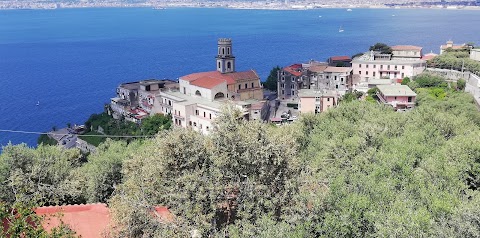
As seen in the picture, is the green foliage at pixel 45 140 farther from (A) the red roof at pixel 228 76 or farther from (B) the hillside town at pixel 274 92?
(A) the red roof at pixel 228 76

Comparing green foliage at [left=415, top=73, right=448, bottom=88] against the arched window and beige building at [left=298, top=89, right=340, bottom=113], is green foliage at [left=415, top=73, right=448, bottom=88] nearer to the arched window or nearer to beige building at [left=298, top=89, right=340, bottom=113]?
beige building at [left=298, top=89, right=340, bottom=113]

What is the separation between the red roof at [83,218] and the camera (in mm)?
14445

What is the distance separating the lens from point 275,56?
3693 inches

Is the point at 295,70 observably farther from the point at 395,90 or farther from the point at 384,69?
the point at 395,90

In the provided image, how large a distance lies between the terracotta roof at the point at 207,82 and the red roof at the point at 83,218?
2889 cm

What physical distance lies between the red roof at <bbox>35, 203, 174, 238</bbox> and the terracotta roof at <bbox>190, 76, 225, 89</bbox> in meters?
28.9

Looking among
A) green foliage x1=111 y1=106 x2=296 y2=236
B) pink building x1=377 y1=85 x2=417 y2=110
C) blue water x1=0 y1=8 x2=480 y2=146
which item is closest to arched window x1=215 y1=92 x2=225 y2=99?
pink building x1=377 y1=85 x2=417 y2=110

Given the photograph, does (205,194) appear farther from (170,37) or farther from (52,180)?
(170,37)

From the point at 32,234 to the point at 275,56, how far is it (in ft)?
282

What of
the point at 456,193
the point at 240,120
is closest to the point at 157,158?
the point at 240,120

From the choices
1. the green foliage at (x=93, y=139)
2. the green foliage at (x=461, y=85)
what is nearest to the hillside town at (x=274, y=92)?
the green foliage at (x=93, y=139)

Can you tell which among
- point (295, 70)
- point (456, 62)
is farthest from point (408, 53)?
point (295, 70)

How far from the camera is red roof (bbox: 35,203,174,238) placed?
14445 mm

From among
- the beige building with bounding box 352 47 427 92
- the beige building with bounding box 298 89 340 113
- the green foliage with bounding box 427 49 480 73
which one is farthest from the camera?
the beige building with bounding box 352 47 427 92
